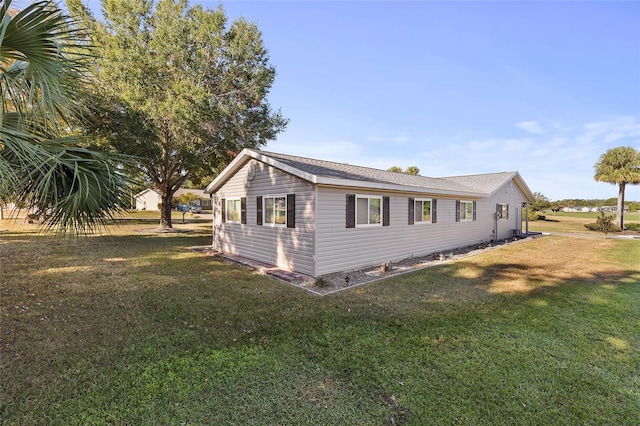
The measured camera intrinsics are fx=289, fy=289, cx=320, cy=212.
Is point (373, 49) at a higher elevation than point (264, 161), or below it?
higher

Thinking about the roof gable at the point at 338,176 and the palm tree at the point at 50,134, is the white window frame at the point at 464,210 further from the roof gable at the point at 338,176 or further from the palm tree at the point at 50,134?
the palm tree at the point at 50,134

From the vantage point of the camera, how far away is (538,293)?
21.9 ft

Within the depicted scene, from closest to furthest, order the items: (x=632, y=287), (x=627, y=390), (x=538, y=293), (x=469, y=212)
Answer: (x=627, y=390)
(x=538, y=293)
(x=632, y=287)
(x=469, y=212)

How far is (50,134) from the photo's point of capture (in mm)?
4180

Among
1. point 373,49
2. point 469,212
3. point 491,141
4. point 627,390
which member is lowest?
point 627,390

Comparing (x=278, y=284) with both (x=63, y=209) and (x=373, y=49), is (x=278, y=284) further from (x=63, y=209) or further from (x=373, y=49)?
(x=373, y=49)

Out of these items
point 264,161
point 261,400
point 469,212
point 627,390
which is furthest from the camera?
point 469,212

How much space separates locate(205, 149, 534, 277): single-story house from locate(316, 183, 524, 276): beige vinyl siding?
0.03 meters

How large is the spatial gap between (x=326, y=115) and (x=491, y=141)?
1299 cm

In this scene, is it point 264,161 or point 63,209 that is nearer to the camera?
point 63,209

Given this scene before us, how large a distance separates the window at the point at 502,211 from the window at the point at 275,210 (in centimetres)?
1427

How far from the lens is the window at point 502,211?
1760cm

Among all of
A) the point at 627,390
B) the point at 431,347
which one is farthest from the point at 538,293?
the point at 431,347

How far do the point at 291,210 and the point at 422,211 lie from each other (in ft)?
19.6
